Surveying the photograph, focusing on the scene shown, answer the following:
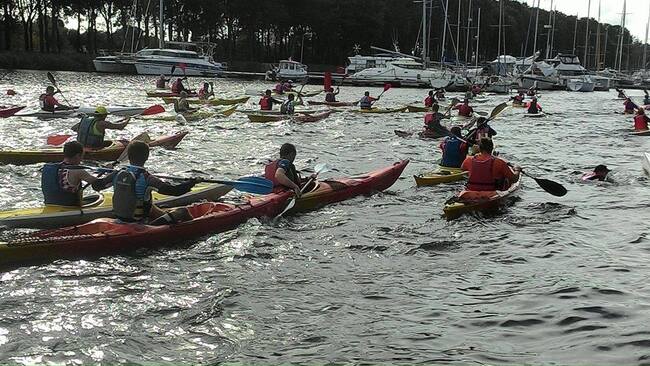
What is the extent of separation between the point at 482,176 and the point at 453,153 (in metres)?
2.54

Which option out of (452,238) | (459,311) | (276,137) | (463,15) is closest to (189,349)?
(459,311)

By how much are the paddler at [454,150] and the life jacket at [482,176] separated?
2249mm

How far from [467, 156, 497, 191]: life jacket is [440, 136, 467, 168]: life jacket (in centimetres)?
230

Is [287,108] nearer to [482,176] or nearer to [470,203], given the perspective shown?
[482,176]

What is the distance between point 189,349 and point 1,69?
56.5 metres

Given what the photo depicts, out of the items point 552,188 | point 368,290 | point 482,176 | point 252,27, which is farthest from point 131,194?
point 252,27

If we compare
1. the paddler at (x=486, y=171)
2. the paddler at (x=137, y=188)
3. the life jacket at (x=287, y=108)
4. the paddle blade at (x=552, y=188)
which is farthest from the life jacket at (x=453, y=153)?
the life jacket at (x=287, y=108)

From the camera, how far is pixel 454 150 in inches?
532

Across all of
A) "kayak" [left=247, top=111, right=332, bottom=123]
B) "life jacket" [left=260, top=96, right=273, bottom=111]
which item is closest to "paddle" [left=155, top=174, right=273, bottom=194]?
"kayak" [left=247, top=111, right=332, bottom=123]

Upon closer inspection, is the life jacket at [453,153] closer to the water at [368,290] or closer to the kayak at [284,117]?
the water at [368,290]

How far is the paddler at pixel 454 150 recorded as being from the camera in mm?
13361

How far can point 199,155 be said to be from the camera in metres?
17.7

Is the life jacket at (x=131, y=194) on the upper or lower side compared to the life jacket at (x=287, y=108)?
lower

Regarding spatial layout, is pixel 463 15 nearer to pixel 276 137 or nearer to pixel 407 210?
pixel 276 137
